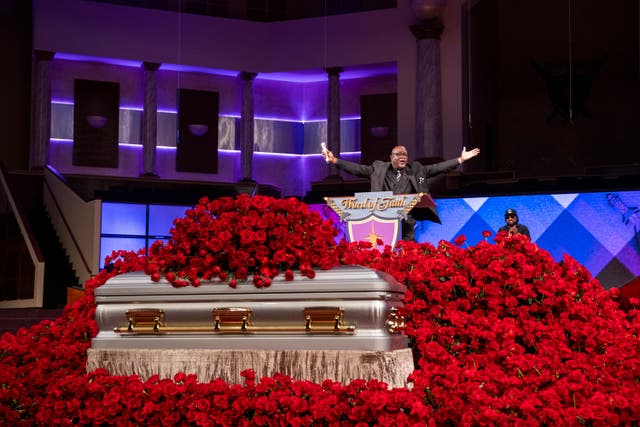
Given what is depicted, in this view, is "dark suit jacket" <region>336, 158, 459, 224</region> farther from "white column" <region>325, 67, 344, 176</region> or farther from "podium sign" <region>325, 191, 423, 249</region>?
"white column" <region>325, 67, 344, 176</region>

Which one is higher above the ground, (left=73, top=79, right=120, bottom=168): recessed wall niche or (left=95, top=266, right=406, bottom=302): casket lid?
(left=73, top=79, right=120, bottom=168): recessed wall niche

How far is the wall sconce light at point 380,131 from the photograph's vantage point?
59.6ft

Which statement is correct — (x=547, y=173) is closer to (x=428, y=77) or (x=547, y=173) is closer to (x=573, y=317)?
(x=428, y=77)

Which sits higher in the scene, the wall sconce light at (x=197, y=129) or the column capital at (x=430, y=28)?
the column capital at (x=430, y=28)

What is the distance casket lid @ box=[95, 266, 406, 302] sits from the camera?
2.73 metres

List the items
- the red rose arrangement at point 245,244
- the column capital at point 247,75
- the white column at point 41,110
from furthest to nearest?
the column capital at point 247,75, the white column at point 41,110, the red rose arrangement at point 245,244

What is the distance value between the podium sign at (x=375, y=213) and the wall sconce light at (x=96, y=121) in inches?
498

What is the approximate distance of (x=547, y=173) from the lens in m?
15.2

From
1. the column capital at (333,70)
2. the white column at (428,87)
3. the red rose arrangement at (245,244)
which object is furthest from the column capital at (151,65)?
the red rose arrangement at (245,244)

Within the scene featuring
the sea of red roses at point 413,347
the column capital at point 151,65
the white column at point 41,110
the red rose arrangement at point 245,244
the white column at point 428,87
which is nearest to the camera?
the sea of red roses at point 413,347

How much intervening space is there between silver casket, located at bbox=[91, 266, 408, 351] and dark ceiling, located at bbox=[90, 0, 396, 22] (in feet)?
49.2

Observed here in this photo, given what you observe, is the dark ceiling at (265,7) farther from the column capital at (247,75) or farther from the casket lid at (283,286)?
the casket lid at (283,286)

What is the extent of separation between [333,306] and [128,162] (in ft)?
52.6

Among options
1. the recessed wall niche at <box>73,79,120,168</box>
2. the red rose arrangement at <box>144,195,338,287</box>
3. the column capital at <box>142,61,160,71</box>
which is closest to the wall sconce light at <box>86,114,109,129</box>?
the recessed wall niche at <box>73,79,120,168</box>
